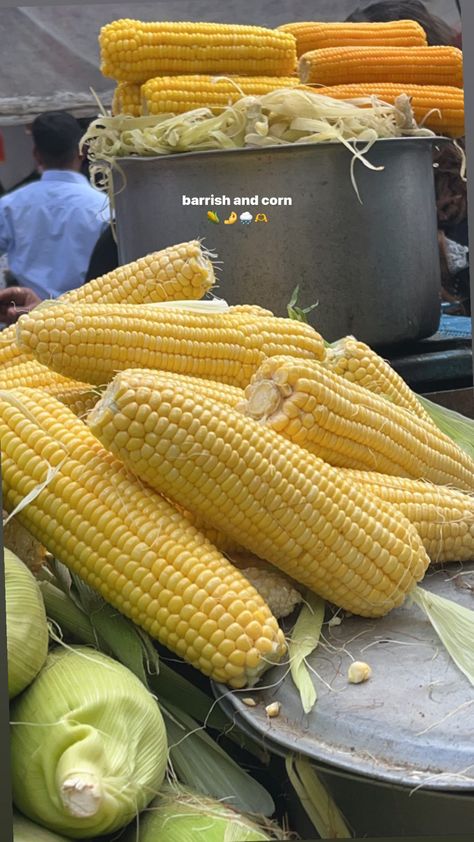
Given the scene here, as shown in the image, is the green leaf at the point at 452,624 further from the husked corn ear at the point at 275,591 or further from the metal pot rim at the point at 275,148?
the metal pot rim at the point at 275,148

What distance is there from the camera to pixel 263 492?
1.48 metres

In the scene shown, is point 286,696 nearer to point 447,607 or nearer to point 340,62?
point 447,607

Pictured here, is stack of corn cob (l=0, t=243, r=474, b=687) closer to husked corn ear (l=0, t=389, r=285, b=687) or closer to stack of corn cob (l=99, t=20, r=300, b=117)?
husked corn ear (l=0, t=389, r=285, b=687)

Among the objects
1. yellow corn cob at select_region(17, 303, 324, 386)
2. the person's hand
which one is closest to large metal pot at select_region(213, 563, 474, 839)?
yellow corn cob at select_region(17, 303, 324, 386)

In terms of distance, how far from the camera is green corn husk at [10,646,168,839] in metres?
1.29

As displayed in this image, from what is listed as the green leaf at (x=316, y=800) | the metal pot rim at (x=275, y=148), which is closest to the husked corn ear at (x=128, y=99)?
the metal pot rim at (x=275, y=148)

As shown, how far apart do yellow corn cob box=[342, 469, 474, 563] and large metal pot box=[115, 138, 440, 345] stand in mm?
459

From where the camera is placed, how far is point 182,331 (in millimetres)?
1718

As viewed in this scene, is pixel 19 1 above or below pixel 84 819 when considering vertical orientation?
above

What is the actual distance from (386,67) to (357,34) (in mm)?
191

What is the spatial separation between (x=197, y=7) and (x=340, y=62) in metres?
0.63

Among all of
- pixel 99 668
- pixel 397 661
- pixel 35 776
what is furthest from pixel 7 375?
pixel 397 661

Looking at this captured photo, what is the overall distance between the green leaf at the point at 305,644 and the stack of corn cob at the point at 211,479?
0.10 ft

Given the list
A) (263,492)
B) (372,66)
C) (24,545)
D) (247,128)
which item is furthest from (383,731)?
(372,66)
